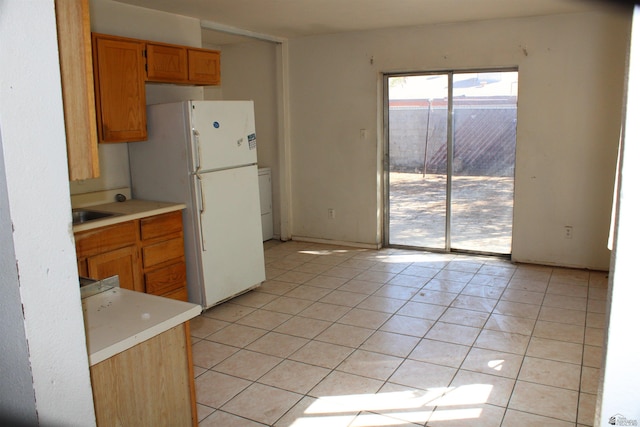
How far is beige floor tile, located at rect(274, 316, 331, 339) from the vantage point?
3522mm

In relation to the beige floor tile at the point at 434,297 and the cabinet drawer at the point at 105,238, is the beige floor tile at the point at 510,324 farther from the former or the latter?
the cabinet drawer at the point at 105,238

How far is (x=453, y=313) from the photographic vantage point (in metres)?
3.81

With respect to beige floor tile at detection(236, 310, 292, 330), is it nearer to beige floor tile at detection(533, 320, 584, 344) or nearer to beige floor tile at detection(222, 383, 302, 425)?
beige floor tile at detection(222, 383, 302, 425)

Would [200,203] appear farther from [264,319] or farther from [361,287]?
[361,287]

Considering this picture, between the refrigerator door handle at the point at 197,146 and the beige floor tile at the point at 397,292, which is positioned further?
the beige floor tile at the point at 397,292

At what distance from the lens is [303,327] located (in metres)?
3.62

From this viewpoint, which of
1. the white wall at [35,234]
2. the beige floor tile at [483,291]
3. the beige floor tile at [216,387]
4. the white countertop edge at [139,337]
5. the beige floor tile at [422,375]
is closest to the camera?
the white wall at [35,234]

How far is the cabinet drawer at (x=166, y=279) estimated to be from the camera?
11.9ft

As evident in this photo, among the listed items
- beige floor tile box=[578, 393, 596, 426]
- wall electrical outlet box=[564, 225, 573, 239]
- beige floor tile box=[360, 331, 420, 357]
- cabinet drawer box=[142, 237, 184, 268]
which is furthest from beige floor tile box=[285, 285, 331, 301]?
wall electrical outlet box=[564, 225, 573, 239]

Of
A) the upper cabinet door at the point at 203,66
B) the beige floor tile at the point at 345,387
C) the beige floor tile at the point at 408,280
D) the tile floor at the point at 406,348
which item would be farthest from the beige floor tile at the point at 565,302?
the upper cabinet door at the point at 203,66

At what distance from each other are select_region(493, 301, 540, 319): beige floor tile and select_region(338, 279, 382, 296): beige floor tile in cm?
100

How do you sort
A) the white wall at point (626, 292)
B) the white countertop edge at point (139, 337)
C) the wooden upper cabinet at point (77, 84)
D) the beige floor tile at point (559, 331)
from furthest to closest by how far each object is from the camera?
the beige floor tile at point (559, 331)
the white countertop edge at point (139, 337)
the wooden upper cabinet at point (77, 84)
the white wall at point (626, 292)

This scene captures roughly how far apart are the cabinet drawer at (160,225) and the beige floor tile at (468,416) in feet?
7.15

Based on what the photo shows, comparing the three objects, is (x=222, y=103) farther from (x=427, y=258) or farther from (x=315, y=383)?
(x=427, y=258)
